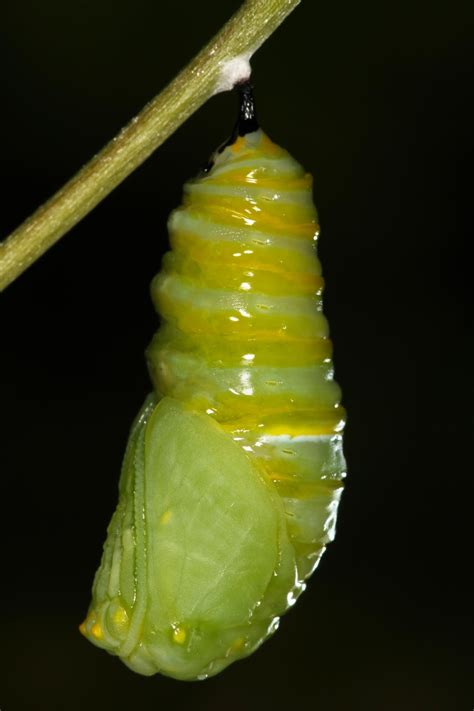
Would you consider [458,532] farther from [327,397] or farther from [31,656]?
[327,397]

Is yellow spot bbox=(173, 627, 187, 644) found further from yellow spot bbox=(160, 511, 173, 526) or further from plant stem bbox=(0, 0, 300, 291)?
plant stem bbox=(0, 0, 300, 291)

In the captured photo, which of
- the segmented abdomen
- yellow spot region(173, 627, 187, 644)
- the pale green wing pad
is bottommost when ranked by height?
yellow spot region(173, 627, 187, 644)

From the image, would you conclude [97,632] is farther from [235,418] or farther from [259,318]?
[259,318]

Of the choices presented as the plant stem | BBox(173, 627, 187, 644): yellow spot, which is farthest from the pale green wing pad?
the plant stem

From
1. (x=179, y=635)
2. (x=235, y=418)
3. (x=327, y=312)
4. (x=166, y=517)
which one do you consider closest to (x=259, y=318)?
(x=235, y=418)

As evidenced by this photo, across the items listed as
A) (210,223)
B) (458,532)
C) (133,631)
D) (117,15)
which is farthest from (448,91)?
(133,631)
